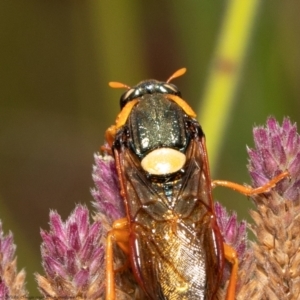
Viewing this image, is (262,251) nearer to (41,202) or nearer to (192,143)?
(192,143)

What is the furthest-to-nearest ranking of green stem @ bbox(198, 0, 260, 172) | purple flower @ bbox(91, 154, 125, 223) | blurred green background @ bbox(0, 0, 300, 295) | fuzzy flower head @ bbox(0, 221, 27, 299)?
blurred green background @ bbox(0, 0, 300, 295), green stem @ bbox(198, 0, 260, 172), purple flower @ bbox(91, 154, 125, 223), fuzzy flower head @ bbox(0, 221, 27, 299)

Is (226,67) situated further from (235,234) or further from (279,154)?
(235,234)

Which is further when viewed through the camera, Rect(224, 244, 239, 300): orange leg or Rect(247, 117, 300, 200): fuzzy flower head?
Rect(247, 117, 300, 200): fuzzy flower head

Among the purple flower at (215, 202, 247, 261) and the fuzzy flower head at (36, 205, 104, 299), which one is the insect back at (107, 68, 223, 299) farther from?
the fuzzy flower head at (36, 205, 104, 299)

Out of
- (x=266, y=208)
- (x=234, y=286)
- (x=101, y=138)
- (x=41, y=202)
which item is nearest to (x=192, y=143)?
(x=266, y=208)

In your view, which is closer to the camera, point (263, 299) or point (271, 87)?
point (263, 299)


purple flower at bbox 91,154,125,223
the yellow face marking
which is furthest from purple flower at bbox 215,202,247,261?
purple flower at bbox 91,154,125,223

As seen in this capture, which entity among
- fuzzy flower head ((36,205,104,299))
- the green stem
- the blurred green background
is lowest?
fuzzy flower head ((36,205,104,299))
